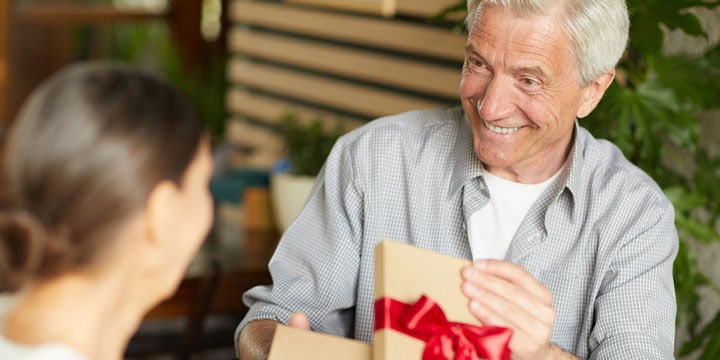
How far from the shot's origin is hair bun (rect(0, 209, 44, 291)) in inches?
39.8

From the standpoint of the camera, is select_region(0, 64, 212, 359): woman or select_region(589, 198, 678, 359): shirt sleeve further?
select_region(589, 198, 678, 359): shirt sleeve

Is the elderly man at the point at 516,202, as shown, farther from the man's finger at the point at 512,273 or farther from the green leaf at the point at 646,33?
the green leaf at the point at 646,33

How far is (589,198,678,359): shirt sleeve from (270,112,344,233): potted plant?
1.37 meters

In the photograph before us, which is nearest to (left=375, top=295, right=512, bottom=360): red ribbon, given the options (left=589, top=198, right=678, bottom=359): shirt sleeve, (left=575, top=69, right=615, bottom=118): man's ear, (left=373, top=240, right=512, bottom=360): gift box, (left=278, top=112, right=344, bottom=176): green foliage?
(left=373, top=240, right=512, bottom=360): gift box

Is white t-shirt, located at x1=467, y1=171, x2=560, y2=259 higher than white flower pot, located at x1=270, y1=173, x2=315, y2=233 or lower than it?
higher

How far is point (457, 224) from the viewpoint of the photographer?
189cm

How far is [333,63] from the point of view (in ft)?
12.7

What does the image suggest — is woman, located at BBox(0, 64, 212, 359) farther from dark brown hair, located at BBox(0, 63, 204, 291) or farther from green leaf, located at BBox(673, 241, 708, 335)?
green leaf, located at BBox(673, 241, 708, 335)

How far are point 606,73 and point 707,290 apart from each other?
95 cm

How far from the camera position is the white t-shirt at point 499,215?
1873 mm

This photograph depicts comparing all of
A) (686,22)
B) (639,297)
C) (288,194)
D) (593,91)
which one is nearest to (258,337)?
(639,297)

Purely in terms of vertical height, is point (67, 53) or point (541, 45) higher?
point (541, 45)

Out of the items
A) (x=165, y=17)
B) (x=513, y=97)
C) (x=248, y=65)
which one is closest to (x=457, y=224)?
(x=513, y=97)

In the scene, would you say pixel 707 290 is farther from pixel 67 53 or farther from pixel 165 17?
pixel 67 53
